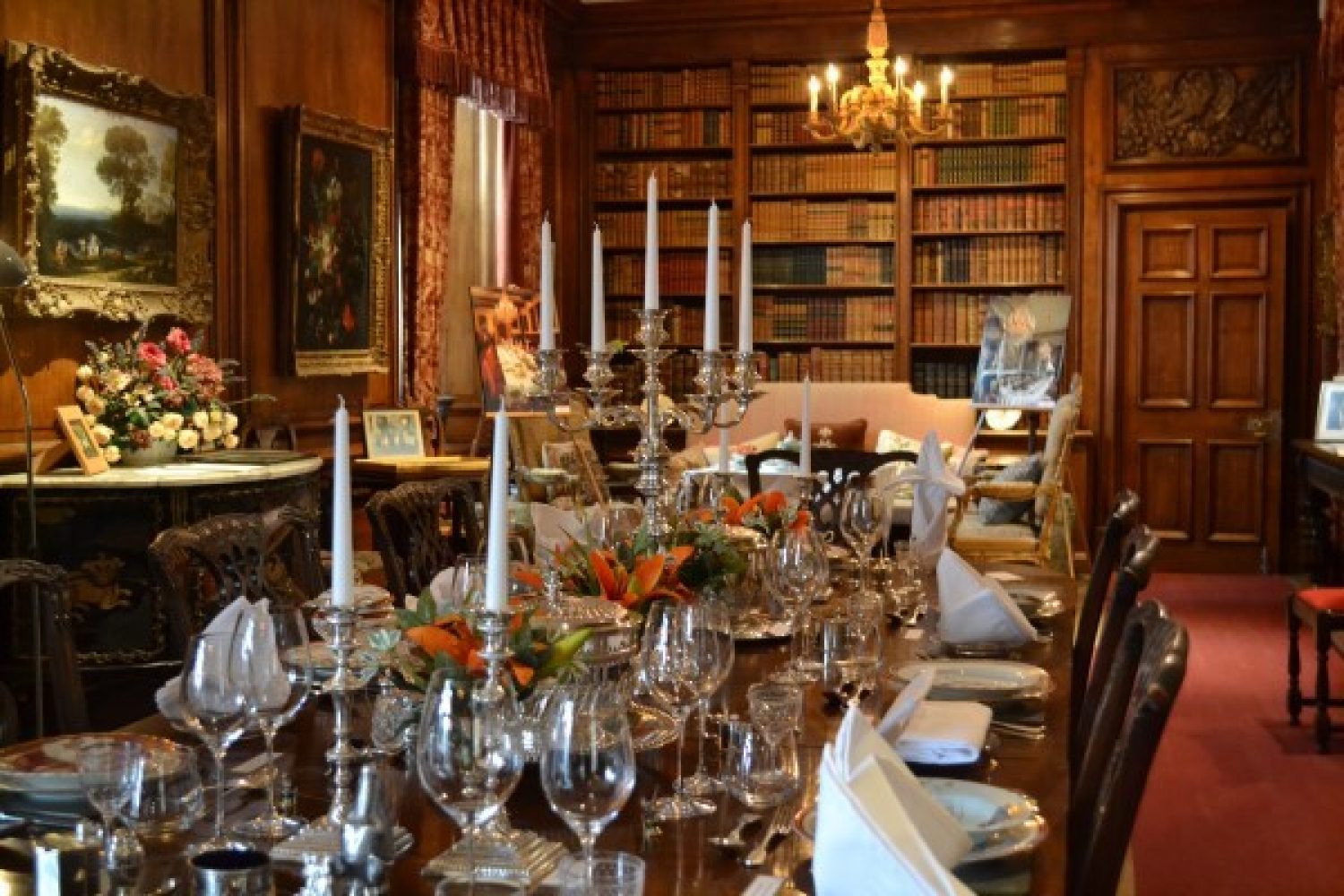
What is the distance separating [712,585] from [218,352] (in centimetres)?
356

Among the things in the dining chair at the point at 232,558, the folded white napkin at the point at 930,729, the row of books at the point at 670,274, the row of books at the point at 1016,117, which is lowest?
the folded white napkin at the point at 930,729

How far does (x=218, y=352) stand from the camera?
569 centimetres

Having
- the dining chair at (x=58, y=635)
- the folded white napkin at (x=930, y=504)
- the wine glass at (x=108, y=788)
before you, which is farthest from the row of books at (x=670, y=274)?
the wine glass at (x=108, y=788)

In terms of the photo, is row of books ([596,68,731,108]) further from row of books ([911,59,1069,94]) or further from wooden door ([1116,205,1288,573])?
wooden door ([1116,205,1288,573])

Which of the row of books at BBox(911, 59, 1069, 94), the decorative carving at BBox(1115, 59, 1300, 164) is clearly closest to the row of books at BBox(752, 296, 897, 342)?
the row of books at BBox(911, 59, 1069, 94)

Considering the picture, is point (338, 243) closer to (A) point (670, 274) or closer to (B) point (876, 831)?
(A) point (670, 274)

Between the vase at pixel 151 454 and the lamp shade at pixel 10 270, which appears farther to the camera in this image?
the vase at pixel 151 454

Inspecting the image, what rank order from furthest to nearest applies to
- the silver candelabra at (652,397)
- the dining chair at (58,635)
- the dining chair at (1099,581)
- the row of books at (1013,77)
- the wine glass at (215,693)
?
the row of books at (1013,77), the dining chair at (1099,581), the silver candelabra at (652,397), the dining chair at (58,635), the wine glass at (215,693)

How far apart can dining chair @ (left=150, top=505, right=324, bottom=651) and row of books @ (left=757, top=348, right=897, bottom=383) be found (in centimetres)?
628

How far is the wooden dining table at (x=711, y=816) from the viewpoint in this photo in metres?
1.50

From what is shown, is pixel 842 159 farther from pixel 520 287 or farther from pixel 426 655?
pixel 426 655

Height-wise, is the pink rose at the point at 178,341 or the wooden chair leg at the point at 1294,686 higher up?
the pink rose at the point at 178,341

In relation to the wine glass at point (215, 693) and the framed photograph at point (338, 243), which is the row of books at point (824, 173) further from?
the wine glass at point (215, 693)

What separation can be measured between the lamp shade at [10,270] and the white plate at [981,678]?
7.88 feet
